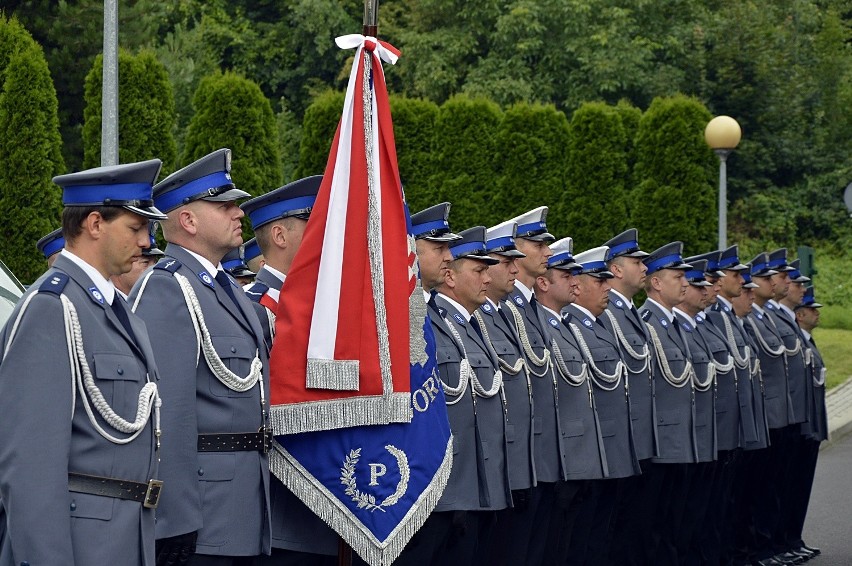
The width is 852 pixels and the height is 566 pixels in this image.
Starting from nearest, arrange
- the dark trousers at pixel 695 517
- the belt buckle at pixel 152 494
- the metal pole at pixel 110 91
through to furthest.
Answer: the belt buckle at pixel 152 494, the dark trousers at pixel 695 517, the metal pole at pixel 110 91

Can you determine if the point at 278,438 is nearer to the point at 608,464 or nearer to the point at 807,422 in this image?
the point at 608,464

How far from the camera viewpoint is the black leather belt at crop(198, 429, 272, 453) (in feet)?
15.6

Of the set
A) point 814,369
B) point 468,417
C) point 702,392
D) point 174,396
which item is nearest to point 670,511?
point 702,392

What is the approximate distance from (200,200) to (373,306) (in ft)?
2.57

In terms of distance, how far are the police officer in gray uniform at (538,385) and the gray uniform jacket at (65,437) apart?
11.3 ft

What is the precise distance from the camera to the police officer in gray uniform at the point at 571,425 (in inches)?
300

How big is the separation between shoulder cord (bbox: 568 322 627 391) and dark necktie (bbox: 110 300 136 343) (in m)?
4.16

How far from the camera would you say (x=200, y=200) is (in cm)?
499

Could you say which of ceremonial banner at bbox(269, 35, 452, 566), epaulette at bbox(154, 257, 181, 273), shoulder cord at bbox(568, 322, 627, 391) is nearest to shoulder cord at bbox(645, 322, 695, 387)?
shoulder cord at bbox(568, 322, 627, 391)

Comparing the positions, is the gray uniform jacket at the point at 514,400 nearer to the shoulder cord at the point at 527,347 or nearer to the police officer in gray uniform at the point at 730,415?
the shoulder cord at the point at 527,347

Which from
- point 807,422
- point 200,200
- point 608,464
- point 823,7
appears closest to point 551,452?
point 608,464

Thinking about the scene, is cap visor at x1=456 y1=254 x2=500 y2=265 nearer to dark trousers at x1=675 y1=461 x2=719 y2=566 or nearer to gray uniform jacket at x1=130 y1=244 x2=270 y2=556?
gray uniform jacket at x1=130 y1=244 x2=270 y2=556

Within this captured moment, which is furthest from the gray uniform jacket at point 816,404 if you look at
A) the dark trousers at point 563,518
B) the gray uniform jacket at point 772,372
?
the dark trousers at point 563,518

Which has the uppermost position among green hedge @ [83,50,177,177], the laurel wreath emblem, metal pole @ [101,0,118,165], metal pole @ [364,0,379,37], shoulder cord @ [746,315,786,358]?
green hedge @ [83,50,177,177]
